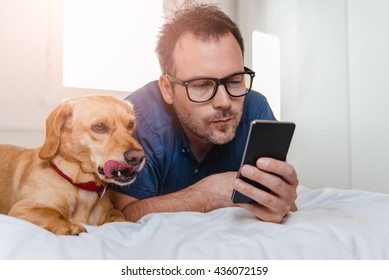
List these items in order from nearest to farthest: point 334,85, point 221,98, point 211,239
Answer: point 211,239 < point 221,98 < point 334,85

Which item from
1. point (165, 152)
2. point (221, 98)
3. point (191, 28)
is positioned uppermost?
point (191, 28)

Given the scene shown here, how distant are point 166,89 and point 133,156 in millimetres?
262

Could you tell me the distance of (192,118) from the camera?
76 cm

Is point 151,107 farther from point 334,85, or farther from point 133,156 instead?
point 334,85

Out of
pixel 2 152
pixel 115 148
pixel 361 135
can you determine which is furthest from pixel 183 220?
pixel 361 135

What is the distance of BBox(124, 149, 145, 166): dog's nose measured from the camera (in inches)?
22.7

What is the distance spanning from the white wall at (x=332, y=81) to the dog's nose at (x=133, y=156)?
→ 47cm

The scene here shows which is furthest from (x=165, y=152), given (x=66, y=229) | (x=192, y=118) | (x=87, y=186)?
Result: (x=66, y=229)

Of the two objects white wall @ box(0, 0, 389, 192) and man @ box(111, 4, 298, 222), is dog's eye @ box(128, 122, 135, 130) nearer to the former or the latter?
man @ box(111, 4, 298, 222)

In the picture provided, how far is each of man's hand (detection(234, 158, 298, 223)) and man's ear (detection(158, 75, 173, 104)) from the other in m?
0.32

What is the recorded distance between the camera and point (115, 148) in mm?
581
